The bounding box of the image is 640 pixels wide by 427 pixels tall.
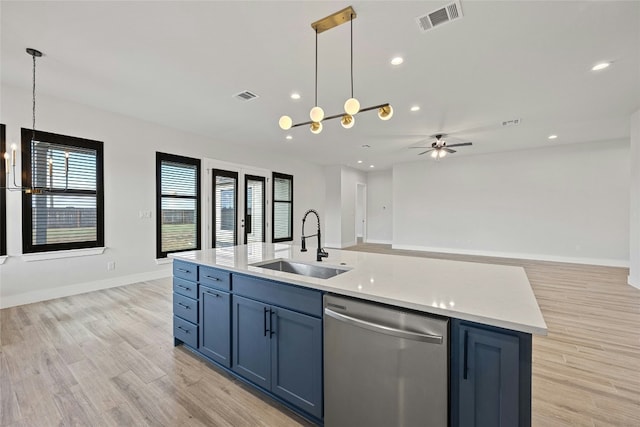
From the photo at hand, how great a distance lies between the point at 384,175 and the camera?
34.4ft

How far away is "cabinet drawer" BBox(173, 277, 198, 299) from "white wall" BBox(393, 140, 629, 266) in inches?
293

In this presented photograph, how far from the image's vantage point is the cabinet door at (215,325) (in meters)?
2.09

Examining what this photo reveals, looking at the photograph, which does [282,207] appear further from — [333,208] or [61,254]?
[61,254]

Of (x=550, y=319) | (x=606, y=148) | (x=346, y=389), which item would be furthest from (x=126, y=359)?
(x=606, y=148)

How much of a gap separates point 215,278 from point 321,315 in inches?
40.7

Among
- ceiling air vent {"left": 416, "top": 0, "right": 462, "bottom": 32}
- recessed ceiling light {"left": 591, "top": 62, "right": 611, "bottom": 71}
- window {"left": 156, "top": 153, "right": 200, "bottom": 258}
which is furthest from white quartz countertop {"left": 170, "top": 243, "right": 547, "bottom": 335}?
window {"left": 156, "top": 153, "right": 200, "bottom": 258}

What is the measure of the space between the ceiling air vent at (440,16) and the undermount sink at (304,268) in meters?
2.13

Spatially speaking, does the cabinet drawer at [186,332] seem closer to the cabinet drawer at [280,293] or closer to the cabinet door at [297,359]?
the cabinet drawer at [280,293]

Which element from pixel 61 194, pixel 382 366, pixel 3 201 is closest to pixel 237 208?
pixel 61 194

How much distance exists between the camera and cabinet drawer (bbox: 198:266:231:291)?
208 cm

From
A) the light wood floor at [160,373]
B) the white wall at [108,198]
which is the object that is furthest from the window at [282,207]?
the light wood floor at [160,373]

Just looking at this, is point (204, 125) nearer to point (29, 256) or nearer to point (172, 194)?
point (172, 194)

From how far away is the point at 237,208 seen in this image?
6.43 meters

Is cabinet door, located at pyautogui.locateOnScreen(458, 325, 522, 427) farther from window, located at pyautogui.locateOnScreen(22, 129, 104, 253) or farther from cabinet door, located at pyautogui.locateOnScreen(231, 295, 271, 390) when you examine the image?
window, located at pyautogui.locateOnScreen(22, 129, 104, 253)
